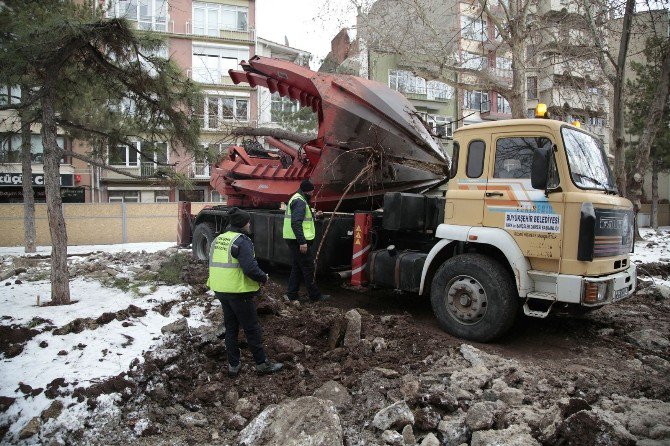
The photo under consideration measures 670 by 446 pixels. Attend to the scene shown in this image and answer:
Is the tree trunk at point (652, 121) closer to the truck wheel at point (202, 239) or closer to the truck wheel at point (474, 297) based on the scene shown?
the truck wheel at point (474, 297)

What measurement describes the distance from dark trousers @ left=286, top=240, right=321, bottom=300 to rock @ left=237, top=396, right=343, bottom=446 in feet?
9.98

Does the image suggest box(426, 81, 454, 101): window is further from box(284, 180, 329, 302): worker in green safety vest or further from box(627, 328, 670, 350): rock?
box(627, 328, 670, 350): rock

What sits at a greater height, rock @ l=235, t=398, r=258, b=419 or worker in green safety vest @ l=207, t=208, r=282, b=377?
worker in green safety vest @ l=207, t=208, r=282, b=377

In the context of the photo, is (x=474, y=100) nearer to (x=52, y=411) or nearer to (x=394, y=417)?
(x=394, y=417)

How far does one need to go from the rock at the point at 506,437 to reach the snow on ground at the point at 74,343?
2890 mm

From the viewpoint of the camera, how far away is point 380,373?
4.27 metres

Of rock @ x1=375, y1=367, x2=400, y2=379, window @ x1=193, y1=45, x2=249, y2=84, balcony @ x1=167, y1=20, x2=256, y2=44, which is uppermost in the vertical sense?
balcony @ x1=167, y1=20, x2=256, y2=44

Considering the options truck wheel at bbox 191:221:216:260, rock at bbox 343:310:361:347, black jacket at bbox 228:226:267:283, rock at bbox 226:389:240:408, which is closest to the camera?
rock at bbox 226:389:240:408

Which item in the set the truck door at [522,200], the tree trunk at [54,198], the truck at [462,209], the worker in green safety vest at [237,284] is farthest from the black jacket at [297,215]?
the tree trunk at [54,198]

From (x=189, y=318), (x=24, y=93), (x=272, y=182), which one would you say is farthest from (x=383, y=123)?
(x=24, y=93)

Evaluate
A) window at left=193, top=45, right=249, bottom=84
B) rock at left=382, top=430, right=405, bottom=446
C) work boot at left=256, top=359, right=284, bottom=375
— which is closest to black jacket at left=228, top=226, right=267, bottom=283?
work boot at left=256, top=359, right=284, bottom=375

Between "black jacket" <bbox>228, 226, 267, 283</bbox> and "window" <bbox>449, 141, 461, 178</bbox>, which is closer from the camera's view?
"black jacket" <bbox>228, 226, 267, 283</bbox>

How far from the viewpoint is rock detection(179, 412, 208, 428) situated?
3732 mm

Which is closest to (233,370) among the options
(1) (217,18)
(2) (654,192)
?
(1) (217,18)
